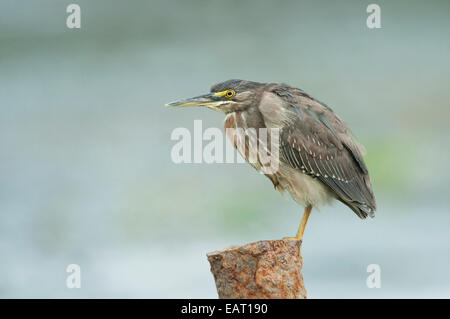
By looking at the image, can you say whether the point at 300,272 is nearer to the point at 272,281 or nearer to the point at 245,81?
the point at 272,281

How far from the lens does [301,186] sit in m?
5.89

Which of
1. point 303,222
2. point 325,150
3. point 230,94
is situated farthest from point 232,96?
point 303,222

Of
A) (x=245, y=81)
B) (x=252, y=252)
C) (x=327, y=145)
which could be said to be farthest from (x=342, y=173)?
(x=252, y=252)

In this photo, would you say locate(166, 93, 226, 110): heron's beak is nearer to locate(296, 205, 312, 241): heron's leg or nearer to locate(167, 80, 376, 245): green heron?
locate(167, 80, 376, 245): green heron

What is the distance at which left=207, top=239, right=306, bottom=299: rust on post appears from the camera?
15.5 feet

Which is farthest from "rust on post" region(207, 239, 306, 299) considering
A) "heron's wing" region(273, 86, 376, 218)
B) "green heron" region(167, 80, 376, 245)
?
"heron's wing" region(273, 86, 376, 218)

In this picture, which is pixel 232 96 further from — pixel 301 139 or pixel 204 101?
pixel 301 139

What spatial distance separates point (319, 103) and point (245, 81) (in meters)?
0.82

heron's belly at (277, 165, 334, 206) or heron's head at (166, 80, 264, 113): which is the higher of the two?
heron's head at (166, 80, 264, 113)

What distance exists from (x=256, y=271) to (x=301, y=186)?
1412 mm

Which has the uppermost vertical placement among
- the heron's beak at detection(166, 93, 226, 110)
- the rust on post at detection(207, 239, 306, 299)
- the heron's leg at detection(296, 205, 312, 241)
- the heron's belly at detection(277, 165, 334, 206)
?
the heron's beak at detection(166, 93, 226, 110)

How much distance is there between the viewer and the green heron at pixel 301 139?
19.0 feet
